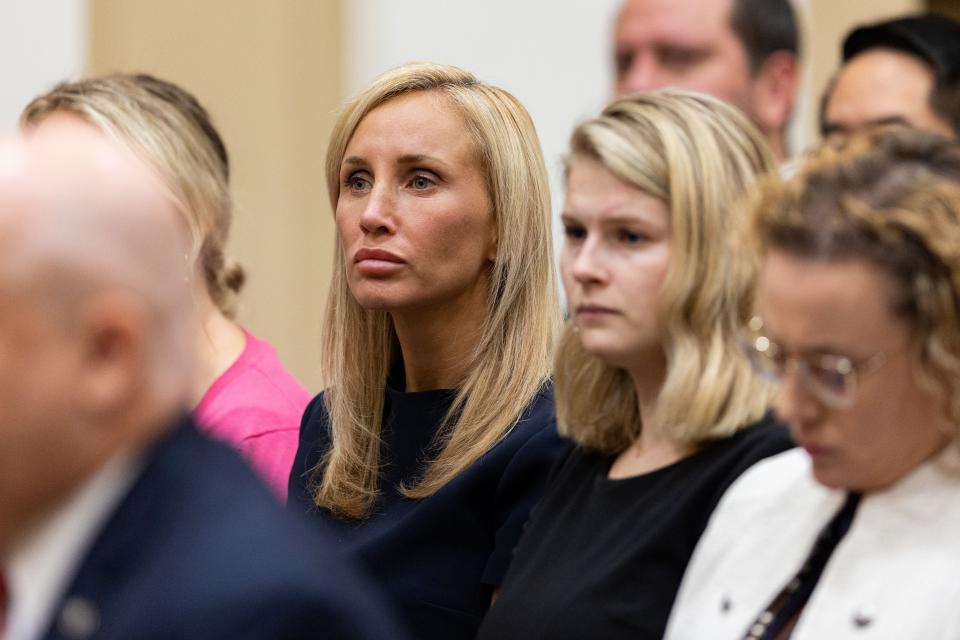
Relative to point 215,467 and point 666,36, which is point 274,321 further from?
point 215,467

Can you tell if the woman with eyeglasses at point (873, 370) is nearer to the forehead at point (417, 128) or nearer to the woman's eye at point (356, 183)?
the forehead at point (417, 128)

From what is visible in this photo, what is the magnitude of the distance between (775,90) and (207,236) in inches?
57.4

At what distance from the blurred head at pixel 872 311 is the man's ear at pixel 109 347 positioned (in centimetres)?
88

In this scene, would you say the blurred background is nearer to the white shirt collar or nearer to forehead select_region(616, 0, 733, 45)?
forehead select_region(616, 0, 733, 45)

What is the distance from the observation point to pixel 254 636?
1.56 m

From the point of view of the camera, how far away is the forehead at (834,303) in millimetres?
2062

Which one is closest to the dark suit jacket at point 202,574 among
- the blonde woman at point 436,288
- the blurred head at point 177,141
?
the blonde woman at point 436,288

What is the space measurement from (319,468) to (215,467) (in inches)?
73.0

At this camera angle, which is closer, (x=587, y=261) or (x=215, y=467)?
(x=215, y=467)

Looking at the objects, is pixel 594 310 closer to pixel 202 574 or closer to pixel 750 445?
pixel 750 445

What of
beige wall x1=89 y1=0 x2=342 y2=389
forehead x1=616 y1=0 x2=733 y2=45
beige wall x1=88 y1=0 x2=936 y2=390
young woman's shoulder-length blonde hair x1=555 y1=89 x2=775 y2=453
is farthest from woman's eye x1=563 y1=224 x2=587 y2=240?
beige wall x1=89 y1=0 x2=342 y2=389

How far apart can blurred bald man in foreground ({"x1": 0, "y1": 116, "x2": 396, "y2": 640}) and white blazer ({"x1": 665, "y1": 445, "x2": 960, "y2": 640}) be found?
0.73 m

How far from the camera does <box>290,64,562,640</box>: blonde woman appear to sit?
326cm

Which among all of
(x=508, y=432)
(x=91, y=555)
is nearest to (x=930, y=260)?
(x=91, y=555)
